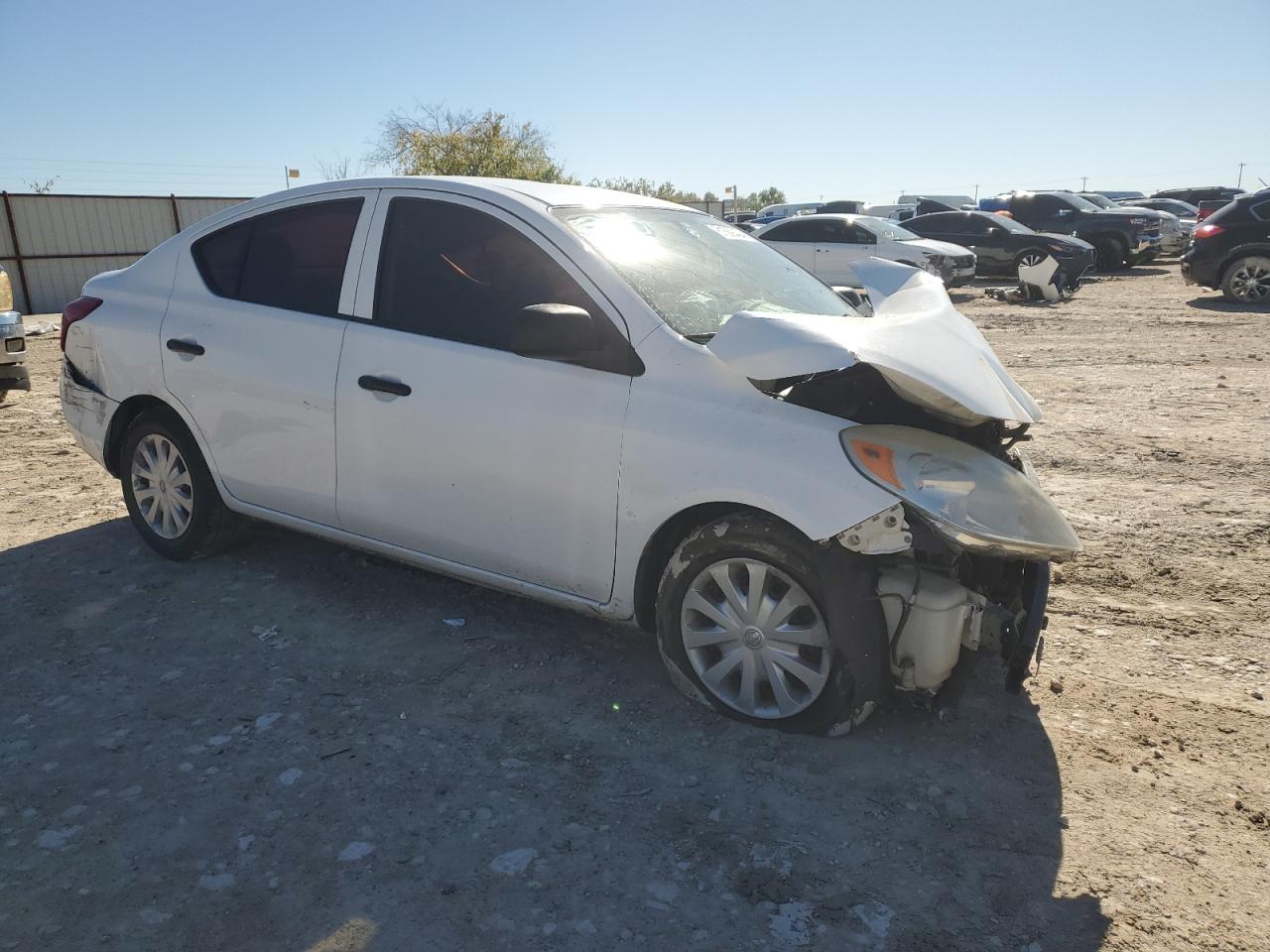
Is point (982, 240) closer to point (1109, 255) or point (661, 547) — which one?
point (1109, 255)

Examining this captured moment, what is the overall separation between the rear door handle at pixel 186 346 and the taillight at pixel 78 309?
25.7 inches

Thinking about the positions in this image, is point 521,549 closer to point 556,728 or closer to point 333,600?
point 556,728

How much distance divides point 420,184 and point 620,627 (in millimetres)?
2051

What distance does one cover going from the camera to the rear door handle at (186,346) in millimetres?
4500

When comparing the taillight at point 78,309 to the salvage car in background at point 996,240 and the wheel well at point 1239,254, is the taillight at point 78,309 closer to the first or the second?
the wheel well at point 1239,254

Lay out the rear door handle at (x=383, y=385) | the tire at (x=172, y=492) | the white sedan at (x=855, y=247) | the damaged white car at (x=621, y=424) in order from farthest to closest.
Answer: the white sedan at (x=855, y=247) < the tire at (x=172, y=492) < the rear door handle at (x=383, y=385) < the damaged white car at (x=621, y=424)

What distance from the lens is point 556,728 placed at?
3.42m

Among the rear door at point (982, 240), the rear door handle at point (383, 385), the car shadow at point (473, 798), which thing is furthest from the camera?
the rear door at point (982, 240)

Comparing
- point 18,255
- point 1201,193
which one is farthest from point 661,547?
point 1201,193

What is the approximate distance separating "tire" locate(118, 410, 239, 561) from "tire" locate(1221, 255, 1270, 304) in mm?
14856

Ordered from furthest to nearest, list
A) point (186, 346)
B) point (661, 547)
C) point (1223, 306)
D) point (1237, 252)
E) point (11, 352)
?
point (1223, 306), point (1237, 252), point (11, 352), point (186, 346), point (661, 547)

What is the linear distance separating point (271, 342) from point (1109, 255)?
22.4 metres

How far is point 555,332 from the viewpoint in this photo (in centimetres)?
337

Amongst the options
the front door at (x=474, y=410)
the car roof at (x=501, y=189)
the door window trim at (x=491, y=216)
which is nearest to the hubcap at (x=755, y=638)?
the front door at (x=474, y=410)
